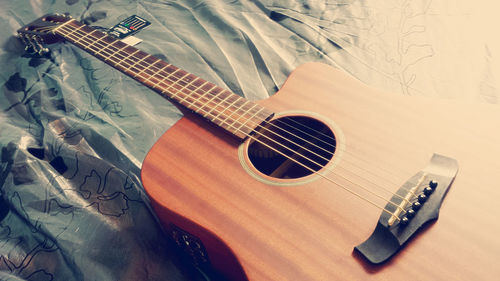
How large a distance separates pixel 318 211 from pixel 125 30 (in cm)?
97

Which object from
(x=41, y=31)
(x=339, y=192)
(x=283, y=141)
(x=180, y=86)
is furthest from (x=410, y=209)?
(x=41, y=31)

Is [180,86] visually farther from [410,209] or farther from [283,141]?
[410,209]

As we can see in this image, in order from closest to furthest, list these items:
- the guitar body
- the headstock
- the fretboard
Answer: the guitar body < the fretboard < the headstock

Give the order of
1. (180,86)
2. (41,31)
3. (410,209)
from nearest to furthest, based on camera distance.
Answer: (410,209), (180,86), (41,31)

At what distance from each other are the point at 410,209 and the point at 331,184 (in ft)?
0.44

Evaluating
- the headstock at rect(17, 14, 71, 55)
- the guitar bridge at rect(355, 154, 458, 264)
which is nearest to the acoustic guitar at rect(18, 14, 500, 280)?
the guitar bridge at rect(355, 154, 458, 264)

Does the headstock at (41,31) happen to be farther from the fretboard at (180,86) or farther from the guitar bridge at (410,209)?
the guitar bridge at (410,209)

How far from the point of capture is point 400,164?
24.3 inches

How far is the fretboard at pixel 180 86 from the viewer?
73 centimetres

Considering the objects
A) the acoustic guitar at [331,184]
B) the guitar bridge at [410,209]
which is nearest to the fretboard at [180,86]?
the acoustic guitar at [331,184]

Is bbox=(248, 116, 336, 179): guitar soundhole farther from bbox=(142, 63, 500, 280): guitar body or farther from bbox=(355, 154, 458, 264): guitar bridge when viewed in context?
bbox=(355, 154, 458, 264): guitar bridge

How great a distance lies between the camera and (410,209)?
0.54 metres

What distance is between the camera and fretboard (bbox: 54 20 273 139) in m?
0.73

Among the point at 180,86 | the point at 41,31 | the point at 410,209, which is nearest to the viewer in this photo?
the point at 410,209
